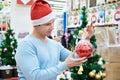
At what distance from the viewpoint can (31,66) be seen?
155 cm

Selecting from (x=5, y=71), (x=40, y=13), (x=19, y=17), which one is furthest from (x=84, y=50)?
(x=19, y=17)

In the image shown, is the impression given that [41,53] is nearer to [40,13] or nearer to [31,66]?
[31,66]

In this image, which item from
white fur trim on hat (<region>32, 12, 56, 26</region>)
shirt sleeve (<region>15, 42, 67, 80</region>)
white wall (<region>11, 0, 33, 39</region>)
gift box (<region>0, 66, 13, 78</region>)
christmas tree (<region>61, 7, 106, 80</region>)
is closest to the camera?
shirt sleeve (<region>15, 42, 67, 80</region>)

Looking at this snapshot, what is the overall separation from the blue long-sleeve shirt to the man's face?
2.7 inches

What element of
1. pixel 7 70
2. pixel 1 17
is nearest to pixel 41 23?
pixel 7 70

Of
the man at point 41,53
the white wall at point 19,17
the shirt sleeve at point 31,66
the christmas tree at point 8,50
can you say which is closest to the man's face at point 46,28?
the man at point 41,53

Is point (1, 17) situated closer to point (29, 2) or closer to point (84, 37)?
point (29, 2)

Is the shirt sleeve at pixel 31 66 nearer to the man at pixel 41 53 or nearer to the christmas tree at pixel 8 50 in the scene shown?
the man at pixel 41 53

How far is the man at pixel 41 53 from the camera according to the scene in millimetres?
1534

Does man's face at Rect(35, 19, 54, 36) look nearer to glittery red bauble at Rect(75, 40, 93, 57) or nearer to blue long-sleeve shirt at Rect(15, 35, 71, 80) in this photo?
blue long-sleeve shirt at Rect(15, 35, 71, 80)

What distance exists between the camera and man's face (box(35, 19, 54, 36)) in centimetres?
162

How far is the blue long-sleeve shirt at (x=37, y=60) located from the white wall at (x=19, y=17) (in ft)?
11.4

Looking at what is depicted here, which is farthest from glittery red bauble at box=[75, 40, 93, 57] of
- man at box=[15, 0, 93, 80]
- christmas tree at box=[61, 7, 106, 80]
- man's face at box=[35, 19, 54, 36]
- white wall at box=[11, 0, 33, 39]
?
white wall at box=[11, 0, 33, 39]

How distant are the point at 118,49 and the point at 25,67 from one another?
170cm
